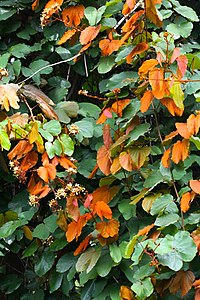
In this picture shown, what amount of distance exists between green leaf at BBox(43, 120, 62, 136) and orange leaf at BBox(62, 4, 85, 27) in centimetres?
40

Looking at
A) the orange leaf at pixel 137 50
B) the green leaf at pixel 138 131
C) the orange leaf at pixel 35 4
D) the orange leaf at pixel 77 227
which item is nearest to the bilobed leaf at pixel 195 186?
the green leaf at pixel 138 131

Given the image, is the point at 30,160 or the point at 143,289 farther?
the point at 30,160

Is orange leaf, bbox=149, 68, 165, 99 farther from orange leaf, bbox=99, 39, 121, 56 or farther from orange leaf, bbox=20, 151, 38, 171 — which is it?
orange leaf, bbox=20, 151, 38, 171

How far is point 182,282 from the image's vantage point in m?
1.53

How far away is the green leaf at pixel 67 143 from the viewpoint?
66.7 inches

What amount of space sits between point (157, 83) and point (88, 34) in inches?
15.1

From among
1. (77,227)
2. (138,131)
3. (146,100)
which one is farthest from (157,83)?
(77,227)

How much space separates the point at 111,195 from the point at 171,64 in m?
0.44

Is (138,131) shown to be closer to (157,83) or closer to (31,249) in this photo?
(157,83)

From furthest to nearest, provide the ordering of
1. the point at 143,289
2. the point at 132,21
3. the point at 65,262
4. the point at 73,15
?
1. the point at 73,15
2. the point at 65,262
3. the point at 132,21
4. the point at 143,289

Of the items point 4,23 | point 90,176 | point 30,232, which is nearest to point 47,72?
point 4,23

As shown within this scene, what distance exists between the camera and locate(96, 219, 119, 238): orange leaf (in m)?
1.62

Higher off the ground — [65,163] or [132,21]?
[132,21]

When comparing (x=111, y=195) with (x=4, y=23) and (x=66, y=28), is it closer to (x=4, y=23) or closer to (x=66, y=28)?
(x=66, y=28)
